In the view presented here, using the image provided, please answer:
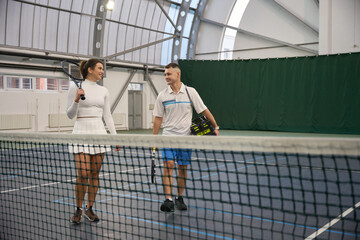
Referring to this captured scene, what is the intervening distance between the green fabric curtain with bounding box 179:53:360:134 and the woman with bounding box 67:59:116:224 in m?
13.9

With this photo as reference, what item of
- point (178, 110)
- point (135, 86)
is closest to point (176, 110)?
point (178, 110)

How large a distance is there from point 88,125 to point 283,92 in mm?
14821

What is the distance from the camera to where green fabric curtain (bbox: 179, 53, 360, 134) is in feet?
50.8

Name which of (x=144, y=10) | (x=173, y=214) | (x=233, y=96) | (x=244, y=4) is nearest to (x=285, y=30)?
(x=244, y=4)

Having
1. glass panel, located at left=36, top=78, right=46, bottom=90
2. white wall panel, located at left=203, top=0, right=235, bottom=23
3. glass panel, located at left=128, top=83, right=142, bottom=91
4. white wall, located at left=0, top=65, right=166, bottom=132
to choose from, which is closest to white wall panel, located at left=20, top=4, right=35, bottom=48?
white wall, located at left=0, top=65, right=166, bottom=132

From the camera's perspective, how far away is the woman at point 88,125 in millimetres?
3668

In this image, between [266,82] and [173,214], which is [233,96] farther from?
[173,214]

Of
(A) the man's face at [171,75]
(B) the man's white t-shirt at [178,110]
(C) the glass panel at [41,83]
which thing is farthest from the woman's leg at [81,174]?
(C) the glass panel at [41,83]

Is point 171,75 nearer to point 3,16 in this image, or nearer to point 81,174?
point 81,174

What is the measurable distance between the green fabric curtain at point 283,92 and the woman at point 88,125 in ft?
45.4

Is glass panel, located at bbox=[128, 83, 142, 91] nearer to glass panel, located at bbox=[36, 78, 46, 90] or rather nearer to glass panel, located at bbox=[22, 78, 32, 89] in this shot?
glass panel, located at bbox=[36, 78, 46, 90]

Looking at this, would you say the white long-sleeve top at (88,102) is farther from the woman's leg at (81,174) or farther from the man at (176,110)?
the man at (176,110)

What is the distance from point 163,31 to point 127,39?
2.49m

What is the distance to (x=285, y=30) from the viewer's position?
61.3 ft
